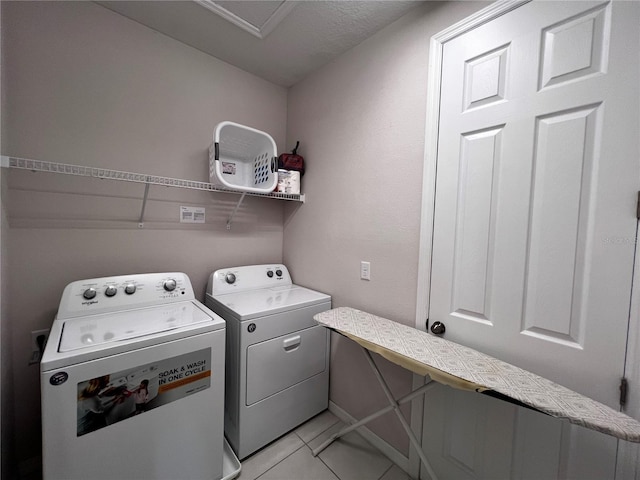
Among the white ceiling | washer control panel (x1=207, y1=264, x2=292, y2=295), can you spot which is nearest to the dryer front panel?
washer control panel (x1=207, y1=264, x2=292, y2=295)

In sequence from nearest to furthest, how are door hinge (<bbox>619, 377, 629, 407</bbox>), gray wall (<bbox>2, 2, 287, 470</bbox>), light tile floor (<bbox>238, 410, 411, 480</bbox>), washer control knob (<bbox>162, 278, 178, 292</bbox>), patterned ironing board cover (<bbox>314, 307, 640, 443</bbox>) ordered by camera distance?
patterned ironing board cover (<bbox>314, 307, 640, 443</bbox>) → door hinge (<bbox>619, 377, 629, 407</bbox>) → gray wall (<bbox>2, 2, 287, 470</bbox>) → light tile floor (<bbox>238, 410, 411, 480</bbox>) → washer control knob (<bbox>162, 278, 178, 292</bbox>)

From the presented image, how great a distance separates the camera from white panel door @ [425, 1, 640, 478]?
86 cm

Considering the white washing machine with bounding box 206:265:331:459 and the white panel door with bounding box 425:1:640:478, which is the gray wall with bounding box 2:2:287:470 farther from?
the white panel door with bounding box 425:1:640:478

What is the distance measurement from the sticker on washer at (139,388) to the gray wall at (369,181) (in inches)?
39.8

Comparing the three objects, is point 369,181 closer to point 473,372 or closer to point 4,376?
point 473,372

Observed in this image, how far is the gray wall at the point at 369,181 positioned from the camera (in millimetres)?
1415

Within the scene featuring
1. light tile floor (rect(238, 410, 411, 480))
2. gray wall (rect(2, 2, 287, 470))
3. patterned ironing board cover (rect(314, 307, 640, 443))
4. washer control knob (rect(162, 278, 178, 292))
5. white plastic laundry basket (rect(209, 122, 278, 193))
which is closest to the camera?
patterned ironing board cover (rect(314, 307, 640, 443))

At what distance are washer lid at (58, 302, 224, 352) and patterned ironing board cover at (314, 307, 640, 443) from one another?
745mm

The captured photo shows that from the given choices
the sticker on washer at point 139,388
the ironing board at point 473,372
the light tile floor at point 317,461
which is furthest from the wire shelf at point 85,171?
the light tile floor at point 317,461

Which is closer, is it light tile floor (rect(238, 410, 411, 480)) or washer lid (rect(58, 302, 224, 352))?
washer lid (rect(58, 302, 224, 352))

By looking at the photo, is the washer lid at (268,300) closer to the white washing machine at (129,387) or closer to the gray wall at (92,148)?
the white washing machine at (129,387)

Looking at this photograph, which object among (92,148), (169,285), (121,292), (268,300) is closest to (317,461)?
(268,300)

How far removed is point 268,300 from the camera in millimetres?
1712

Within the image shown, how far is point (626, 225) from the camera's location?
84 cm
